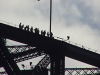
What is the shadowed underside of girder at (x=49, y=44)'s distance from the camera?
117 ft

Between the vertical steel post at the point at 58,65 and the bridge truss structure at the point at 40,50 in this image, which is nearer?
the bridge truss structure at the point at 40,50

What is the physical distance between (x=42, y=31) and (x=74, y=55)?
770cm

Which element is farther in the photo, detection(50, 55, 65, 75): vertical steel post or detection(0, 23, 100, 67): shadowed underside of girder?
detection(50, 55, 65, 75): vertical steel post

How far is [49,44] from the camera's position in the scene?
131 feet

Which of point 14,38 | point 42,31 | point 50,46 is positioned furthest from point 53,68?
point 14,38

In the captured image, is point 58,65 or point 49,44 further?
point 58,65

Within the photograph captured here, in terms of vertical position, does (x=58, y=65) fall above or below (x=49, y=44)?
below

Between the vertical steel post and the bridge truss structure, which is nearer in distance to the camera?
the bridge truss structure

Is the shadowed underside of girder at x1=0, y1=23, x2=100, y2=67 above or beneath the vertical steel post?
above

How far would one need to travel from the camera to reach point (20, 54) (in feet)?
165

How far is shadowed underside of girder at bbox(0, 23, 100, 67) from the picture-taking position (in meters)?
35.6

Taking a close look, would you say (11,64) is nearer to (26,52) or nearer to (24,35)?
(24,35)

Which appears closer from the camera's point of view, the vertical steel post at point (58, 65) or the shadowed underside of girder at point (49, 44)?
the shadowed underside of girder at point (49, 44)

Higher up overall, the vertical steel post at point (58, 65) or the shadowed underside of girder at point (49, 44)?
the shadowed underside of girder at point (49, 44)
